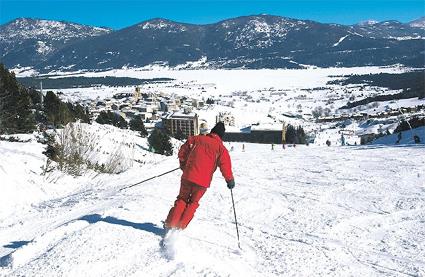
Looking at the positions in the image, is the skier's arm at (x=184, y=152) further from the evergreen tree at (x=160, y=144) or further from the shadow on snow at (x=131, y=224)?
the evergreen tree at (x=160, y=144)

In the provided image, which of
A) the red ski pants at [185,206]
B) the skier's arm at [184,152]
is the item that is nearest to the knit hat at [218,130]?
the skier's arm at [184,152]

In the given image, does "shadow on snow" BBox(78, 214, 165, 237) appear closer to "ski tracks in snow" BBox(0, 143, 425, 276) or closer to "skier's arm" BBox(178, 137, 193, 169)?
"ski tracks in snow" BBox(0, 143, 425, 276)

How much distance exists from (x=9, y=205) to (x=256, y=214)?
17.5 feet

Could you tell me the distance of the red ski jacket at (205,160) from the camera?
531 cm

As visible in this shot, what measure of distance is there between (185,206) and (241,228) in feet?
3.81

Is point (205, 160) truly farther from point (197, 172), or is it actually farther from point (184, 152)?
point (184, 152)

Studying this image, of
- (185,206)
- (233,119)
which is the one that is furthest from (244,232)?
(233,119)

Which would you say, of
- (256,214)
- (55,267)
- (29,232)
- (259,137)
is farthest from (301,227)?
(259,137)

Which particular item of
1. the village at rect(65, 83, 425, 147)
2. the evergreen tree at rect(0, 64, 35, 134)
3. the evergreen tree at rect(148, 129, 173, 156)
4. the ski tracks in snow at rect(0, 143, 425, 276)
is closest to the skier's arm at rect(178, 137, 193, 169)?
the ski tracks in snow at rect(0, 143, 425, 276)

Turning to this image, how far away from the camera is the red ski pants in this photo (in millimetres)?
5230

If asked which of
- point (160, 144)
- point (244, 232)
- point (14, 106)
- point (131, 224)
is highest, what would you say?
point (14, 106)

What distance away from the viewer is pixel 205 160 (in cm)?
533

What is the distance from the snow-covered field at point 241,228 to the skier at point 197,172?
275mm

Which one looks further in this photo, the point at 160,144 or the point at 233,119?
the point at 233,119
